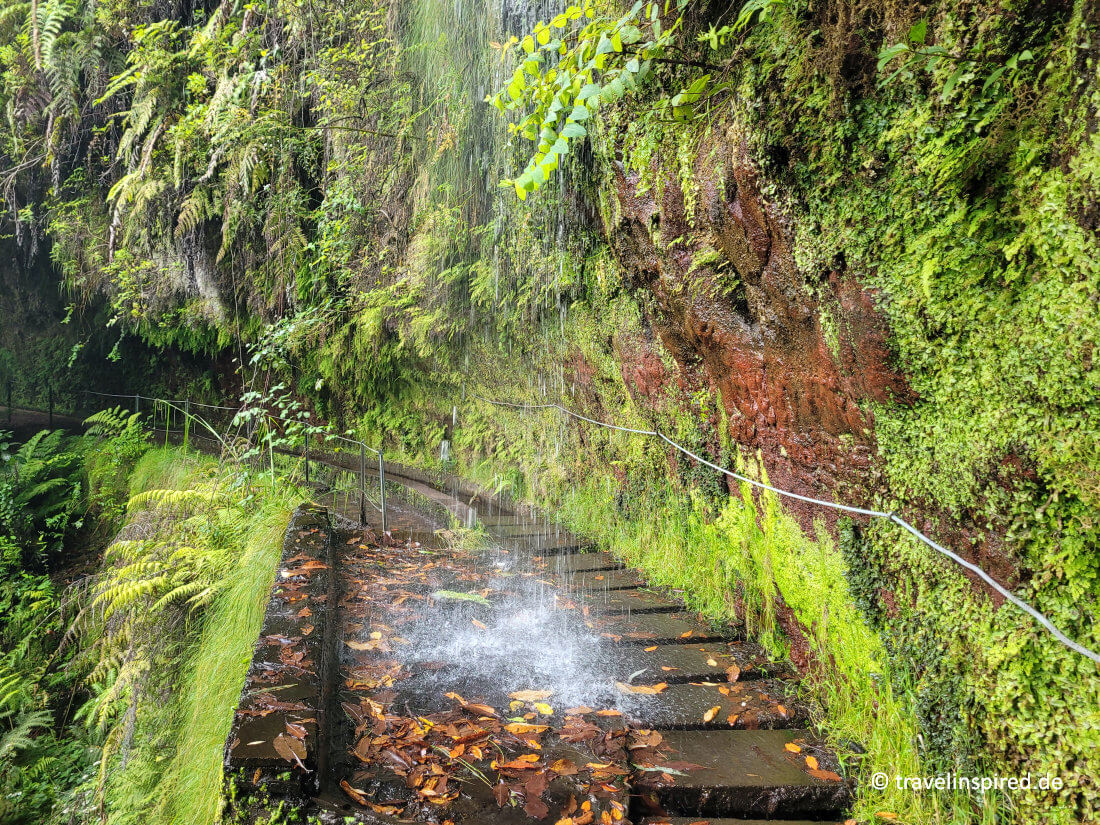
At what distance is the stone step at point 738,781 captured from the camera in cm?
218

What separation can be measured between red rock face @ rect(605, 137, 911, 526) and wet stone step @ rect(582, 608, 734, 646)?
3.47 ft

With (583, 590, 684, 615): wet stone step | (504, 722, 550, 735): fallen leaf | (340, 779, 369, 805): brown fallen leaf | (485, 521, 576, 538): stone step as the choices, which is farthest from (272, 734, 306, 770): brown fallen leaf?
(485, 521, 576, 538): stone step

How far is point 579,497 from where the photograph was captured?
19.2 ft

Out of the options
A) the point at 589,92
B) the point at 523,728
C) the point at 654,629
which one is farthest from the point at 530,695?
the point at 589,92

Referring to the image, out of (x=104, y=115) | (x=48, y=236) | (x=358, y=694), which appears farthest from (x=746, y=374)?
(x=48, y=236)

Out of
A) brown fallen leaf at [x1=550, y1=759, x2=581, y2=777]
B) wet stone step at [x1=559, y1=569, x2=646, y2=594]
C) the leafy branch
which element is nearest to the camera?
brown fallen leaf at [x1=550, y1=759, x2=581, y2=777]

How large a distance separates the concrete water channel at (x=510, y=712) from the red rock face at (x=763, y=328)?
1052 millimetres

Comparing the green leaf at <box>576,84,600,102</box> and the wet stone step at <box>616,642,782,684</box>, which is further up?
the green leaf at <box>576,84,600,102</box>

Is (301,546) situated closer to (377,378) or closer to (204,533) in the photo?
(204,533)

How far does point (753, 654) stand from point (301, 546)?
3103 millimetres

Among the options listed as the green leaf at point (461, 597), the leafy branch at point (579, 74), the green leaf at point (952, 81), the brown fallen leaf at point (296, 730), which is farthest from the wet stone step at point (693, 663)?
the green leaf at point (952, 81)

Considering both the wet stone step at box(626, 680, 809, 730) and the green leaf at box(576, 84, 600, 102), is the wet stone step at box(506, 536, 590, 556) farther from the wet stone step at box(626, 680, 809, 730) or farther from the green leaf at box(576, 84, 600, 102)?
the green leaf at box(576, 84, 600, 102)

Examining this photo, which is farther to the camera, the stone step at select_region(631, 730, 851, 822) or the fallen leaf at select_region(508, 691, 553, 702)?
the fallen leaf at select_region(508, 691, 553, 702)

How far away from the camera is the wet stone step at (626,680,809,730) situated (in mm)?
2605
